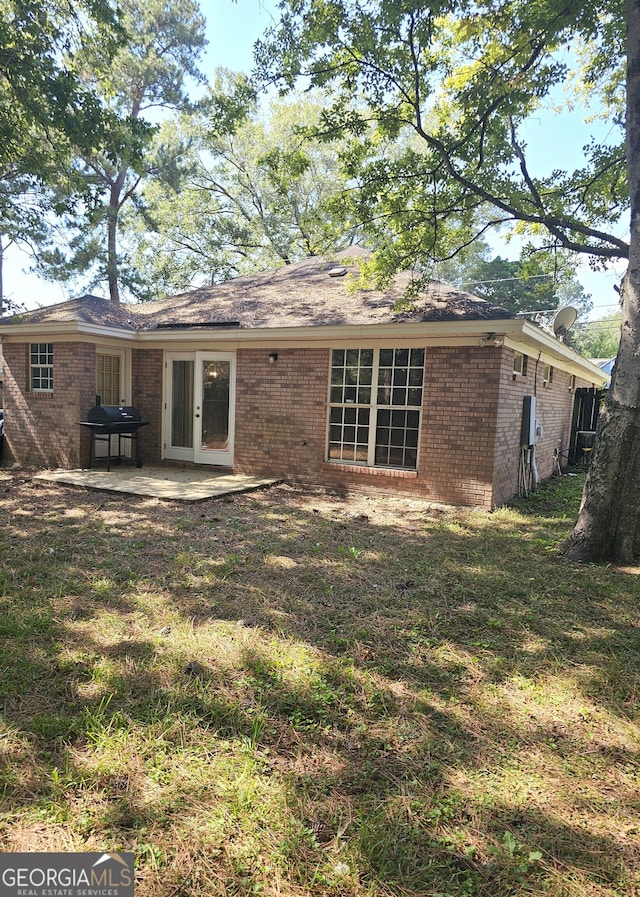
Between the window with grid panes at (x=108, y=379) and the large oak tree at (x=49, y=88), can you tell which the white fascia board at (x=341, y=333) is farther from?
the large oak tree at (x=49, y=88)

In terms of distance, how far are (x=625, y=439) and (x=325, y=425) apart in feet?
15.8

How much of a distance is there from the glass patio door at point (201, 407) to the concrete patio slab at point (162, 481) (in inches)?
16.2

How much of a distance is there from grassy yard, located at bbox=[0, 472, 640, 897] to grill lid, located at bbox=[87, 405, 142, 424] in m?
4.84

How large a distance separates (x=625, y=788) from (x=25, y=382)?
11.8 meters

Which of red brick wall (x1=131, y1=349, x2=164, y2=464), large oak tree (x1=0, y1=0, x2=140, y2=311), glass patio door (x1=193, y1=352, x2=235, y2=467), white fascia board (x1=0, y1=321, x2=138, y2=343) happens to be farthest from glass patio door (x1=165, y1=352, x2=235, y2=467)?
large oak tree (x1=0, y1=0, x2=140, y2=311)

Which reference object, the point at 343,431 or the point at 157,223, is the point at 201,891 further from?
the point at 157,223

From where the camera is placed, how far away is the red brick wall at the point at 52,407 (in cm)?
1011

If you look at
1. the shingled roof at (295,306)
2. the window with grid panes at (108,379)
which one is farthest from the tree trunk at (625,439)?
the window with grid panes at (108,379)

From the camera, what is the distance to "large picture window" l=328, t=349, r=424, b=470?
27.7ft

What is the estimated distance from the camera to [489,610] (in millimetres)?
4230

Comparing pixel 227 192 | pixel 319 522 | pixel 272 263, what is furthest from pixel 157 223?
pixel 319 522

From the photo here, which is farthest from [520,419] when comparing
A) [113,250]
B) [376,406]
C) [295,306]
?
[113,250]

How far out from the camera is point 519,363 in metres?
8.78

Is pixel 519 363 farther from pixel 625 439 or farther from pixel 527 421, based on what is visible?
pixel 625 439
